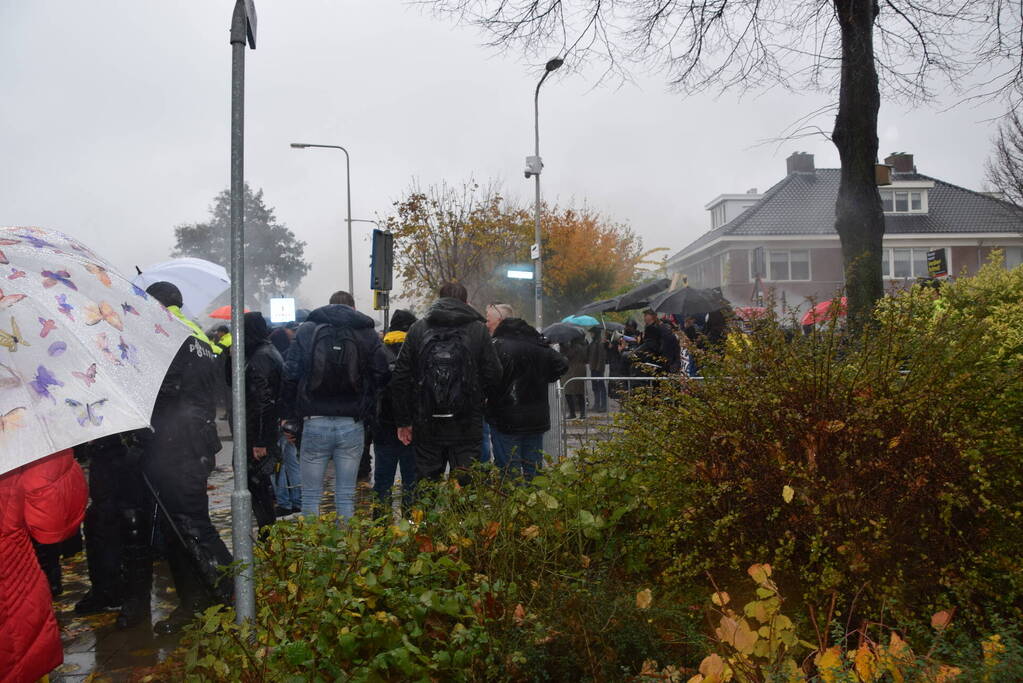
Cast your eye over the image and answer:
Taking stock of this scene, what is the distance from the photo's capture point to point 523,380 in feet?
23.8

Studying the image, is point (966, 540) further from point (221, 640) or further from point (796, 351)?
point (221, 640)

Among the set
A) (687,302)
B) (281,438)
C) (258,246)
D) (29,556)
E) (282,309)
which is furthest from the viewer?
(258,246)

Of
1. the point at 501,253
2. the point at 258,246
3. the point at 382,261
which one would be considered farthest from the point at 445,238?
the point at 258,246

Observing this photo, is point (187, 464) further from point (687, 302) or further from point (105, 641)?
point (687, 302)

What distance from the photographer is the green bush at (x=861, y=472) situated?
3217mm

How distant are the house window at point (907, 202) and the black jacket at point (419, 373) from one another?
45.0 meters

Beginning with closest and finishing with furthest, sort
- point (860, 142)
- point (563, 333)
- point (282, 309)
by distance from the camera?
point (860, 142) < point (563, 333) < point (282, 309)

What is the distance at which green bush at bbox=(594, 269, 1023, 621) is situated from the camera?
10.6 ft

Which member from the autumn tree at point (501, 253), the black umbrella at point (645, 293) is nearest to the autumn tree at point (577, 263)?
the autumn tree at point (501, 253)

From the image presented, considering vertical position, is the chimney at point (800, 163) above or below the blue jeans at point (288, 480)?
above

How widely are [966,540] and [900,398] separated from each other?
0.54m

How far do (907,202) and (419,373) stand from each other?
4678 centimetres

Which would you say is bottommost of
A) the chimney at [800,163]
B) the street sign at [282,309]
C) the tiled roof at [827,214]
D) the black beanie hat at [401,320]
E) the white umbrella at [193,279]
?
the black beanie hat at [401,320]

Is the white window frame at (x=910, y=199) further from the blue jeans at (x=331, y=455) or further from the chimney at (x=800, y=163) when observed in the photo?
the blue jeans at (x=331, y=455)
